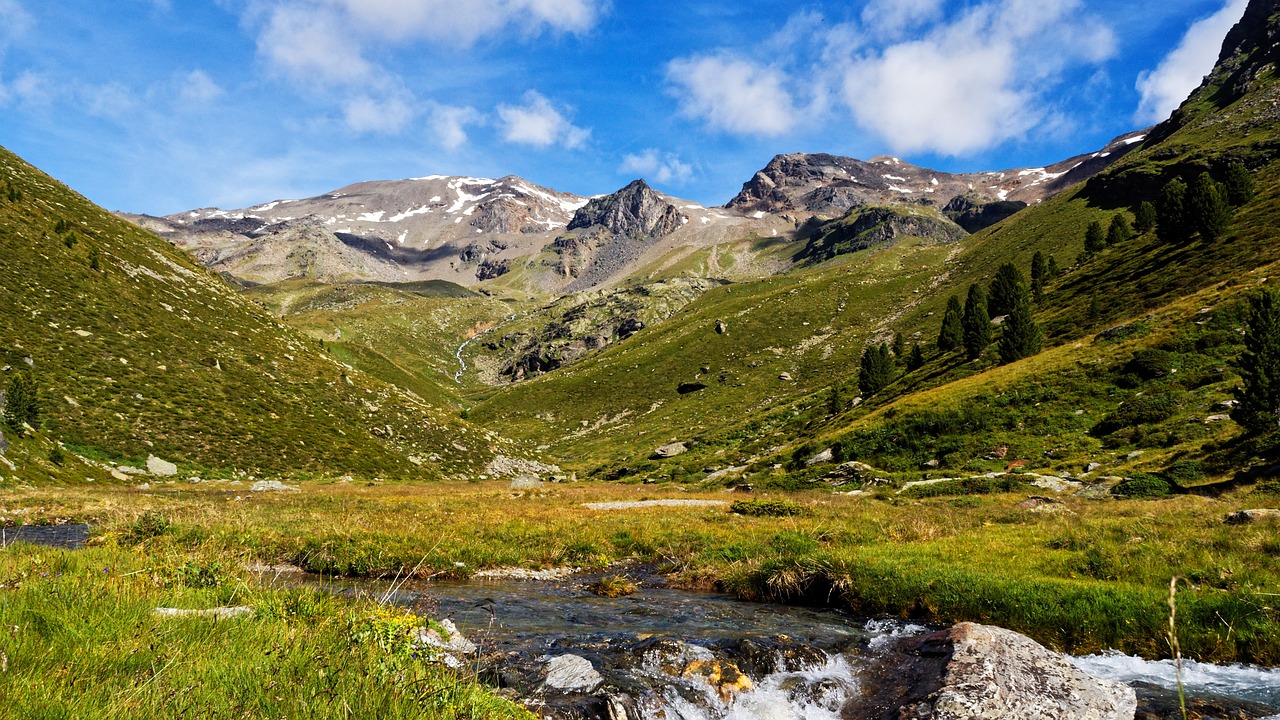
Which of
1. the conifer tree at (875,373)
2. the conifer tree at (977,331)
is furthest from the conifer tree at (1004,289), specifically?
the conifer tree at (875,373)

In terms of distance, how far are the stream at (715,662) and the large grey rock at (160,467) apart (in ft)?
107

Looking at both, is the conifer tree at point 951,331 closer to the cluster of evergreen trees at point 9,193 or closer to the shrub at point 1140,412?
the shrub at point 1140,412

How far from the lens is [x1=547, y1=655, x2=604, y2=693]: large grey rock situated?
8477mm

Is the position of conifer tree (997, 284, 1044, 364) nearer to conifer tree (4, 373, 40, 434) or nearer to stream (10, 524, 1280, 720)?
stream (10, 524, 1280, 720)

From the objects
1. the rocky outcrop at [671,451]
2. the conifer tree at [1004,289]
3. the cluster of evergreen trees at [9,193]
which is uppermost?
the cluster of evergreen trees at [9,193]

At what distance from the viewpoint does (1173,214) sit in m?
67.2

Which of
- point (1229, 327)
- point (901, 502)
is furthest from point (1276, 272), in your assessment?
point (901, 502)

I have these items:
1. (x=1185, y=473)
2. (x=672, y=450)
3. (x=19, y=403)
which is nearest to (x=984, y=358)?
(x=1185, y=473)

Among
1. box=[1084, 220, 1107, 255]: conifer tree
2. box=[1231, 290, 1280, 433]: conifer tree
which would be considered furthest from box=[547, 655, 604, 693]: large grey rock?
box=[1084, 220, 1107, 255]: conifer tree

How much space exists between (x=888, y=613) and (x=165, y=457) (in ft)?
143

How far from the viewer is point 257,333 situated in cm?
5591

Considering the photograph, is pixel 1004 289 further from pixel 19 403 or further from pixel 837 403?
pixel 19 403

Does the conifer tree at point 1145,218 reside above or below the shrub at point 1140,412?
above

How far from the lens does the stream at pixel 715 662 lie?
8227 mm
